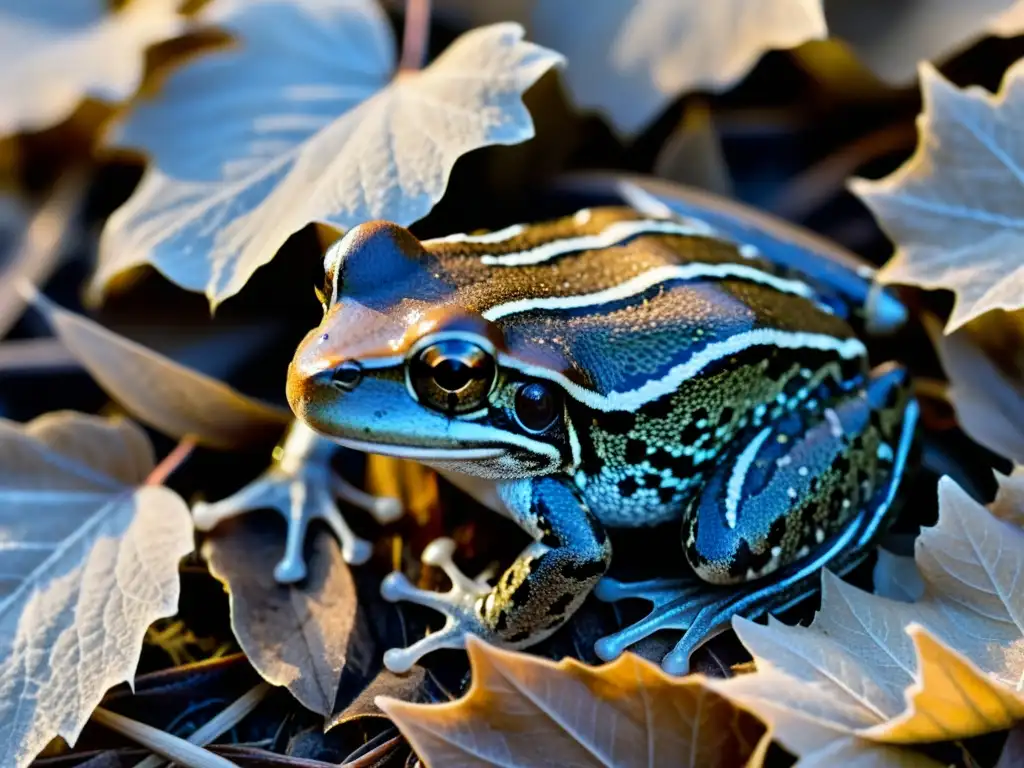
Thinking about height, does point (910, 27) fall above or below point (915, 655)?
above

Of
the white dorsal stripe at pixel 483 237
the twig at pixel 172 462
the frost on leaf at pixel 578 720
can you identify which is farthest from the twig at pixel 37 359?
the frost on leaf at pixel 578 720

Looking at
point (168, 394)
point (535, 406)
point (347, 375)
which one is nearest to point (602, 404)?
point (535, 406)

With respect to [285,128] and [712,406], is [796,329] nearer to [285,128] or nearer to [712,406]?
[712,406]

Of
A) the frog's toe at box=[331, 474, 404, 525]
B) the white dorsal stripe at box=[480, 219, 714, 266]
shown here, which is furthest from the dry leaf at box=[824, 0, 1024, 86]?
the frog's toe at box=[331, 474, 404, 525]

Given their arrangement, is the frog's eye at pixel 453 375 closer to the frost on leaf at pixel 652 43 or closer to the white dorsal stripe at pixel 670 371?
the white dorsal stripe at pixel 670 371

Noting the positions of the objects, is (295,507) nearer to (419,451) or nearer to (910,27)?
(419,451)

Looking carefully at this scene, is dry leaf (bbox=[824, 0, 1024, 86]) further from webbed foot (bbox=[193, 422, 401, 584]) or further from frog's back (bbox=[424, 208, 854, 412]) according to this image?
webbed foot (bbox=[193, 422, 401, 584])

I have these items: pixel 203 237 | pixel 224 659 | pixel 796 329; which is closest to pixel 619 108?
pixel 796 329
